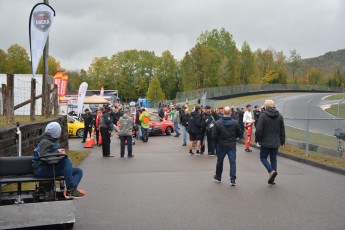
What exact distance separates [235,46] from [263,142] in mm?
86822

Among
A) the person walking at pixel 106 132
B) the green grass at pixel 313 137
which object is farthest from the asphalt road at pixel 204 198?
the person walking at pixel 106 132

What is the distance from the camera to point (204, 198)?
7855 millimetres

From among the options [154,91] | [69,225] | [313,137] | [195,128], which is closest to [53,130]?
[69,225]

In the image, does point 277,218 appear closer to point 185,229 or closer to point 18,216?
point 185,229

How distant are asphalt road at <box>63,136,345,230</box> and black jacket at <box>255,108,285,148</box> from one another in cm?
99

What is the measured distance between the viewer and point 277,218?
6.41 metres

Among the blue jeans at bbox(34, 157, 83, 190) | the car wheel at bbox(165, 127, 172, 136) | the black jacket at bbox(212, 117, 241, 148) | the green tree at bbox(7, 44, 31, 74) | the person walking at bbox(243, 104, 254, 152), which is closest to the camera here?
the blue jeans at bbox(34, 157, 83, 190)

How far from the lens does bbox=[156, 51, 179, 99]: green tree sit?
107875mm

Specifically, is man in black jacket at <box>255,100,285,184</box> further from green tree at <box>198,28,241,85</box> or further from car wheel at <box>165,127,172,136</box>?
green tree at <box>198,28,241,85</box>

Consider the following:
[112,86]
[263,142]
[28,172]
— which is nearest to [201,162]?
[263,142]

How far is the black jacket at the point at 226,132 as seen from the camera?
9.60 m

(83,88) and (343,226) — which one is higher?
(83,88)

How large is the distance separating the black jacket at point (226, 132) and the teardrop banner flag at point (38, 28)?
6.00 metres

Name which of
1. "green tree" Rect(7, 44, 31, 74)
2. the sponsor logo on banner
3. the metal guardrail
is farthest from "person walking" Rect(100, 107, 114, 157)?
"green tree" Rect(7, 44, 31, 74)
